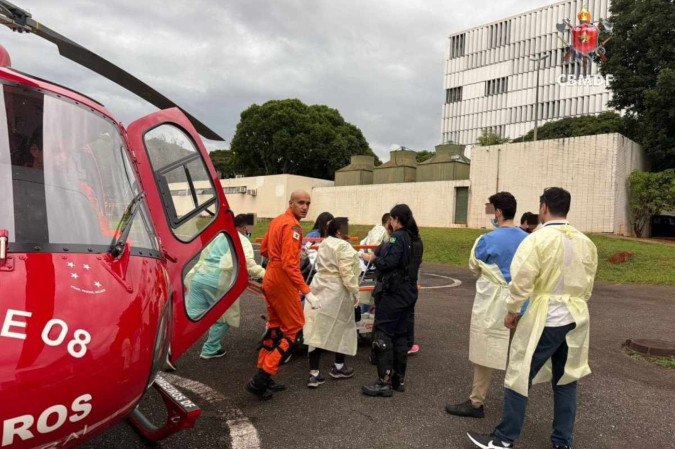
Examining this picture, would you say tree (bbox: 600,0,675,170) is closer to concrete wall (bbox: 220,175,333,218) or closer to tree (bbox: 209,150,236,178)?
concrete wall (bbox: 220,175,333,218)

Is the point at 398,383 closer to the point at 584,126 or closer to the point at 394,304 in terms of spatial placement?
the point at 394,304

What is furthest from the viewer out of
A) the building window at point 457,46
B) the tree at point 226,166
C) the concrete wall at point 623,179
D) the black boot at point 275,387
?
the building window at point 457,46

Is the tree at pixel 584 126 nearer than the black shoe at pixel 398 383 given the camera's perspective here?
No

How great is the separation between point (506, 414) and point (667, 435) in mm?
1558

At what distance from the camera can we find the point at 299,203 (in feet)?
14.4

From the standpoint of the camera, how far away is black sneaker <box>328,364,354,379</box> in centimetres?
482

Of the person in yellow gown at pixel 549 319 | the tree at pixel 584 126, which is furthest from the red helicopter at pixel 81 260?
the tree at pixel 584 126

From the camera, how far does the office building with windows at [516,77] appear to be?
6206 cm

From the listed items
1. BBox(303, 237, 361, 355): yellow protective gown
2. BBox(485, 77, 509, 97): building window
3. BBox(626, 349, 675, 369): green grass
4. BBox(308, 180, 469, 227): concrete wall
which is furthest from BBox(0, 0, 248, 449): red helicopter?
BBox(485, 77, 509, 97): building window

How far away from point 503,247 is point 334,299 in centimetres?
169

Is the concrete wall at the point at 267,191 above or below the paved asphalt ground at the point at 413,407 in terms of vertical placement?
above

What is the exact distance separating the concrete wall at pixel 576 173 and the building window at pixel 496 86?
48.2 m

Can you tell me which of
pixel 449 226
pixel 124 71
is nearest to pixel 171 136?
pixel 124 71

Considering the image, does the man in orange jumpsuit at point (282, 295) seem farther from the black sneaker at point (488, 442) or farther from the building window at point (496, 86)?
the building window at point (496, 86)
